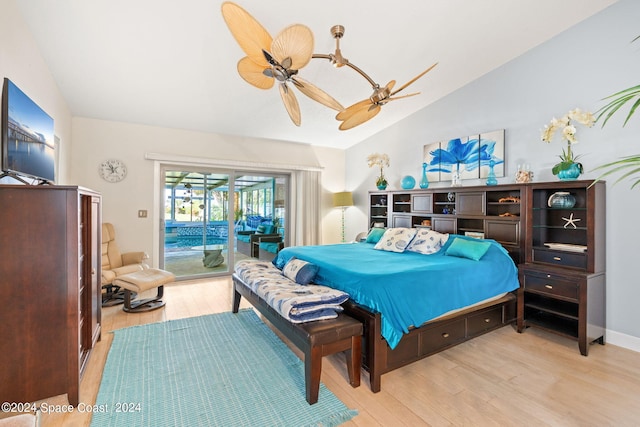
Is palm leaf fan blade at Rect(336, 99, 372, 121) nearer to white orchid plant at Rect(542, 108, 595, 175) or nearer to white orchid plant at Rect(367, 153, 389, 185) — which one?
white orchid plant at Rect(542, 108, 595, 175)

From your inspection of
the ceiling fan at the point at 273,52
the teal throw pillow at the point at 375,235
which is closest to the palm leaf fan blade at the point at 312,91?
the ceiling fan at the point at 273,52

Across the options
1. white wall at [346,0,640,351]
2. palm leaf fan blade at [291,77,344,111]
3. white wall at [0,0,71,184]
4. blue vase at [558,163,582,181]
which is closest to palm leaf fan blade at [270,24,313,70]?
palm leaf fan blade at [291,77,344,111]

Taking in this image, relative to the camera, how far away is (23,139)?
7.29ft

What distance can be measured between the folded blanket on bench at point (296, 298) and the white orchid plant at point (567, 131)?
2557 millimetres

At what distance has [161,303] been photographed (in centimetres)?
390

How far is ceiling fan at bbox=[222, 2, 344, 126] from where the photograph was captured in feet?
5.78

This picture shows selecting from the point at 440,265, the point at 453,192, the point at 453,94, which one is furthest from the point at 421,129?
the point at 440,265

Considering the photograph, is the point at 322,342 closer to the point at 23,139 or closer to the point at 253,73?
the point at 253,73

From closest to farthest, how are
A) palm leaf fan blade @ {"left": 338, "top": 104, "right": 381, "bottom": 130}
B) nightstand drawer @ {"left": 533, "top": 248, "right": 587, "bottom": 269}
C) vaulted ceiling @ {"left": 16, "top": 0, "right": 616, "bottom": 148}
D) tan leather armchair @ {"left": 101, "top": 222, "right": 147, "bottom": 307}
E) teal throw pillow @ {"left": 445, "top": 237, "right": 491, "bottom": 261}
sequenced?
1. vaulted ceiling @ {"left": 16, "top": 0, "right": 616, "bottom": 148}
2. palm leaf fan blade @ {"left": 338, "top": 104, "right": 381, "bottom": 130}
3. nightstand drawer @ {"left": 533, "top": 248, "right": 587, "bottom": 269}
4. teal throw pillow @ {"left": 445, "top": 237, "right": 491, "bottom": 261}
5. tan leather armchair @ {"left": 101, "top": 222, "right": 147, "bottom": 307}

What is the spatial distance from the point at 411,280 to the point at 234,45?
2.76 metres

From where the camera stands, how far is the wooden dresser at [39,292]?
1851mm

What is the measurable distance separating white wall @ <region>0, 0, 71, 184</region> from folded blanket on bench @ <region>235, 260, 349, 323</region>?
202cm

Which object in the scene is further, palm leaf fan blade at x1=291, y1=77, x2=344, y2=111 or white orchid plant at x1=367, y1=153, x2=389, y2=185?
white orchid plant at x1=367, y1=153, x2=389, y2=185

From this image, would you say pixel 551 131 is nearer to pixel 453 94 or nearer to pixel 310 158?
pixel 453 94
